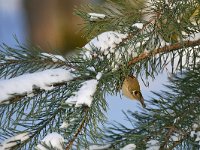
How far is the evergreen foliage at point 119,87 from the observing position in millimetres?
661

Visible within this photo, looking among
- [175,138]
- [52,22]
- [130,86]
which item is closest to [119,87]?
[130,86]

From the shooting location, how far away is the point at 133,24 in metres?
0.77

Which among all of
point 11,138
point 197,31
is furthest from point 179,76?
point 11,138

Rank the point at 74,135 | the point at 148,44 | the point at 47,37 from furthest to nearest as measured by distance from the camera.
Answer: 1. the point at 47,37
2. the point at 148,44
3. the point at 74,135

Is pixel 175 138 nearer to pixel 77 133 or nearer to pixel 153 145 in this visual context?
pixel 153 145

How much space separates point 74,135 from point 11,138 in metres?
0.13

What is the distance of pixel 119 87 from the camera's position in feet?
2.37

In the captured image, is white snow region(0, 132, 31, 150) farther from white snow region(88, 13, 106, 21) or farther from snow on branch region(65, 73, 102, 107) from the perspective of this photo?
white snow region(88, 13, 106, 21)

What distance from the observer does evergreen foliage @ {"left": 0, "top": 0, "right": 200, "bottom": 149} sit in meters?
0.66

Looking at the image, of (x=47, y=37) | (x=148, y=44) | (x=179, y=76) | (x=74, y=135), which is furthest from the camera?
(x=47, y=37)

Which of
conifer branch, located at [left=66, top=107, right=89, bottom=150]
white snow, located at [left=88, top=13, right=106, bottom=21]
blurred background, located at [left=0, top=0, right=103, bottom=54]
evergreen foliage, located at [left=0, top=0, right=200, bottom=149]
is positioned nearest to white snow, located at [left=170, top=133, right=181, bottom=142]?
evergreen foliage, located at [left=0, top=0, right=200, bottom=149]

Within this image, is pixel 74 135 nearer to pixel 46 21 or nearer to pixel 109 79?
pixel 109 79

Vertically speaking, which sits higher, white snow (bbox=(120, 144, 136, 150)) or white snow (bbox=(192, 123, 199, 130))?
white snow (bbox=(192, 123, 199, 130))

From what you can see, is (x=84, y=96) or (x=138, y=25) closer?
(x=84, y=96)
